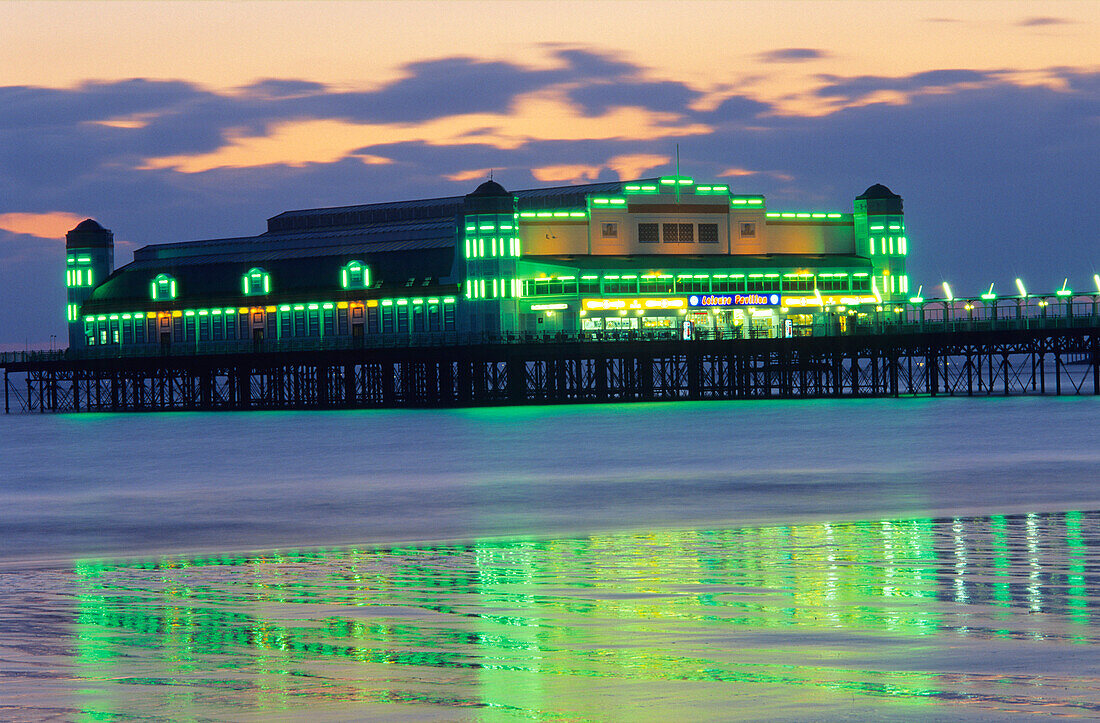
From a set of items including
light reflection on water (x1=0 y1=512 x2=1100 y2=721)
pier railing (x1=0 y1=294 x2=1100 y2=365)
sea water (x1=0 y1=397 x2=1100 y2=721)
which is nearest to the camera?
light reflection on water (x1=0 y1=512 x2=1100 y2=721)

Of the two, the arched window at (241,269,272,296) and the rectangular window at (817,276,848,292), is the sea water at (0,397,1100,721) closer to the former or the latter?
the rectangular window at (817,276,848,292)

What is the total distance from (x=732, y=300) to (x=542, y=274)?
12.6 metres

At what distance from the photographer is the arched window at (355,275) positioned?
11331cm

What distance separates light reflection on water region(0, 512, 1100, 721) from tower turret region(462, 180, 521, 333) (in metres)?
82.7

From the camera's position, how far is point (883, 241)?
118 m

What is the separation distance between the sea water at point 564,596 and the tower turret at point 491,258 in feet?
189

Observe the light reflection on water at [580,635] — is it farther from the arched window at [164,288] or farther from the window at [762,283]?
the arched window at [164,288]

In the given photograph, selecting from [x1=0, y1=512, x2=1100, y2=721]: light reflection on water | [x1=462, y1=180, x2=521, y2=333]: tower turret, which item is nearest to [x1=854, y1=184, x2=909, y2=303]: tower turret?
[x1=462, y1=180, x2=521, y2=333]: tower turret

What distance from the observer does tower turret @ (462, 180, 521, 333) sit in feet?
350

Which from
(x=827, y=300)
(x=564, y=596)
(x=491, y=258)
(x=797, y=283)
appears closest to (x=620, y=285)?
(x=491, y=258)

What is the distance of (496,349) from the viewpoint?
333 ft

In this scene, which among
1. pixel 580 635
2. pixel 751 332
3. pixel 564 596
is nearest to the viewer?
pixel 580 635

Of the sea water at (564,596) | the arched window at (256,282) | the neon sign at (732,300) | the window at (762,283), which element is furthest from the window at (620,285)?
the sea water at (564,596)

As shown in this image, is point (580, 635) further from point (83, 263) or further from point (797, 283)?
point (83, 263)
